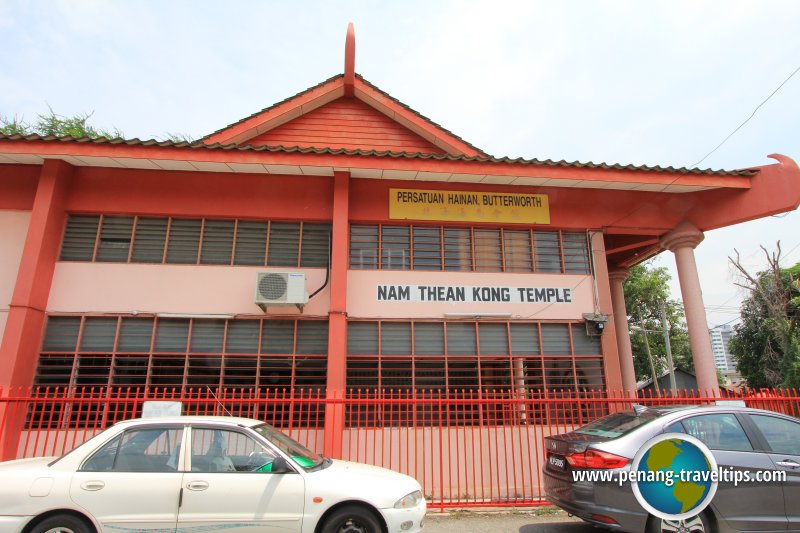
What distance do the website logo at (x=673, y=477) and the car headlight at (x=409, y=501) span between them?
2044 millimetres

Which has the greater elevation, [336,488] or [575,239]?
[575,239]

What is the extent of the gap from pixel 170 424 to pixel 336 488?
1.76 m

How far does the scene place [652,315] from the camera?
99.5 feet

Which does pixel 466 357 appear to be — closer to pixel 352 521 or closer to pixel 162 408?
pixel 352 521

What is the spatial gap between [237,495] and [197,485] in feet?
1.24

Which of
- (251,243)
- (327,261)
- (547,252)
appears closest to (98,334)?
(251,243)

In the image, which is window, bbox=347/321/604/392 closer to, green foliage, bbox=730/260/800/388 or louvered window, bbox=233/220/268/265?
louvered window, bbox=233/220/268/265

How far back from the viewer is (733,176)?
29.9ft

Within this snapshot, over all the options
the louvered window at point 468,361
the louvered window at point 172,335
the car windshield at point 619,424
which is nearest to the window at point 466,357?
the louvered window at point 468,361

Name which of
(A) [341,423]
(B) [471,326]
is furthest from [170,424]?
(B) [471,326]

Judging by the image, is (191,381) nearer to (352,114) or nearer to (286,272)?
(286,272)

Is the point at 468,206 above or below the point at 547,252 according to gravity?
above

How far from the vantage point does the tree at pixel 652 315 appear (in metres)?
29.2

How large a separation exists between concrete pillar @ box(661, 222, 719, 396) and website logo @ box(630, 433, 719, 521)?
195 inches
